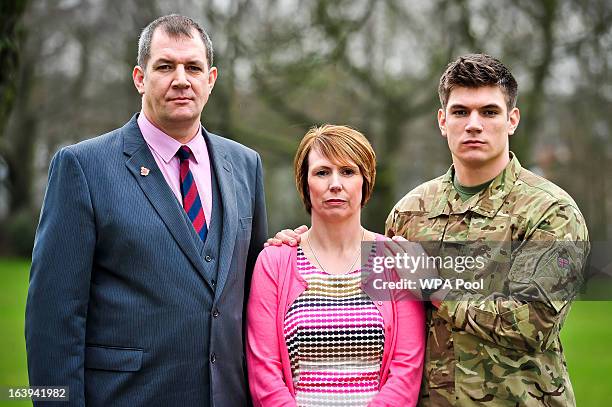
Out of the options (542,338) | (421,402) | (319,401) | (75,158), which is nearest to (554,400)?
(542,338)

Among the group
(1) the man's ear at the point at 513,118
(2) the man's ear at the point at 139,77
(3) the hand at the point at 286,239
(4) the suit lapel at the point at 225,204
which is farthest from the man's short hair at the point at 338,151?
(2) the man's ear at the point at 139,77

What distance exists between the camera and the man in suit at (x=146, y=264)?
3.32 meters

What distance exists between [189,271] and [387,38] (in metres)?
13.6

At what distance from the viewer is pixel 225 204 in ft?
12.0

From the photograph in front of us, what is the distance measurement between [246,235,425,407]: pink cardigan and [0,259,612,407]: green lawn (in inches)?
197

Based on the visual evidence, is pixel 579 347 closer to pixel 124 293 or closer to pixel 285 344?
pixel 285 344

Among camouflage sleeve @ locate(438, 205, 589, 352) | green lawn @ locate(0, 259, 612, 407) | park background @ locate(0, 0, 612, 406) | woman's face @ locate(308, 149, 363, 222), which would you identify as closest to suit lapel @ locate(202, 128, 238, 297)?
woman's face @ locate(308, 149, 363, 222)

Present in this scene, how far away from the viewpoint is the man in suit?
3.32 m

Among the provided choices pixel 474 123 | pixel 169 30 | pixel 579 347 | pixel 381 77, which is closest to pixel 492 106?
pixel 474 123

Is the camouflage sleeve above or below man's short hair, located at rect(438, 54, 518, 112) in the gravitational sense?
below

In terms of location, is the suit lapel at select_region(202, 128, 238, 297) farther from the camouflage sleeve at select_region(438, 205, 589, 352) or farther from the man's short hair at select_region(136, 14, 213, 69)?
the camouflage sleeve at select_region(438, 205, 589, 352)

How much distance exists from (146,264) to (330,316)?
82cm

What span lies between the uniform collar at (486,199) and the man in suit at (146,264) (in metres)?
0.98

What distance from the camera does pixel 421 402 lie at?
356 cm
